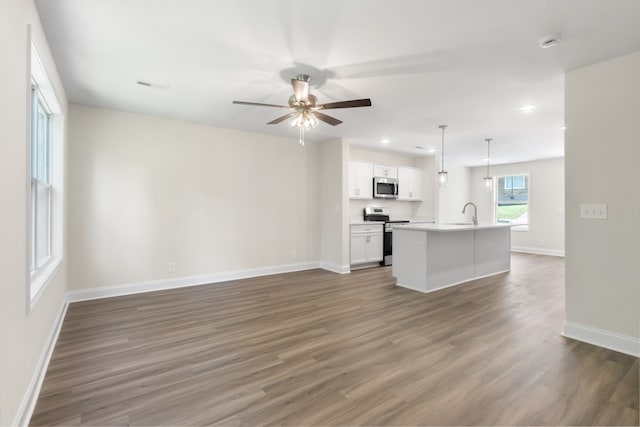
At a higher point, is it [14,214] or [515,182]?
[515,182]

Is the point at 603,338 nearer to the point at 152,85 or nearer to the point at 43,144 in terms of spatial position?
the point at 152,85

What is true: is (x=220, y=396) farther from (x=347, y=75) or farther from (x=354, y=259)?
(x=354, y=259)

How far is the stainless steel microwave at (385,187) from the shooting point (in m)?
6.70

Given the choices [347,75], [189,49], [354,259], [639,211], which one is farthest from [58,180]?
[639,211]

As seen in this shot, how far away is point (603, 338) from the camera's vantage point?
274 centimetres

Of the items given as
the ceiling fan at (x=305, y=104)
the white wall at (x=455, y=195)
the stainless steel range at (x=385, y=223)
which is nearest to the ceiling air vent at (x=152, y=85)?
the ceiling fan at (x=305, y=104)

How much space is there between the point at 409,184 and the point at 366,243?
222 cm

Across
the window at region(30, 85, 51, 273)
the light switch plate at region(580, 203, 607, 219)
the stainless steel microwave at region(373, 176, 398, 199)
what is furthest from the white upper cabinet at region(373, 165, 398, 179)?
the window at region(30, 85, 51, 273)

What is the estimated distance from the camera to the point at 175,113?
4336mm

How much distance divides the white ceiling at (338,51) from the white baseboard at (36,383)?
246cm

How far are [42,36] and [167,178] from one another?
2466mm

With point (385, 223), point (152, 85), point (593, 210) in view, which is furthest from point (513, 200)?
point (152, 85)

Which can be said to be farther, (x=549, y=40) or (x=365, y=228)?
(x=365, y=228)

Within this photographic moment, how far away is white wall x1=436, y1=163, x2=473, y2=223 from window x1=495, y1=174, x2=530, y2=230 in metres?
0.84
